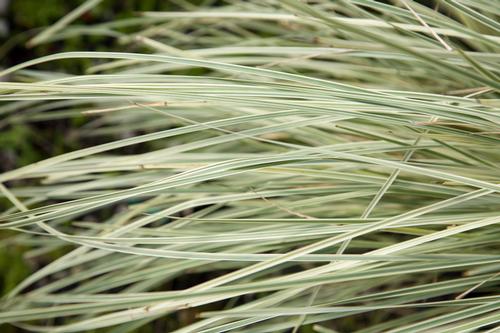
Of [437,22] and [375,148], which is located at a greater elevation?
[437,22]

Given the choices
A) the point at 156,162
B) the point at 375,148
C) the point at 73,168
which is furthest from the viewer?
the point at 73,168

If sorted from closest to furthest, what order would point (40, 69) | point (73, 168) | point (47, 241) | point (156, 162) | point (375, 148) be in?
1. point (375, 148)
2. point (156, 162)
3. point (73, 168)
4. point (47, 241)
5. point (40, 69)

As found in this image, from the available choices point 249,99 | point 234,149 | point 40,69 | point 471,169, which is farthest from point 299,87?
point 40,69

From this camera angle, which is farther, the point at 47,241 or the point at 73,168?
the point at 47,241

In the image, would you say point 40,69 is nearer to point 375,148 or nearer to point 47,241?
point 47,241

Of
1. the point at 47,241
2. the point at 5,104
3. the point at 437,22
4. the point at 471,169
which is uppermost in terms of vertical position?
the point at 437,22

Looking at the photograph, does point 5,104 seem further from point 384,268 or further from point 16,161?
Answer: point 384,268
